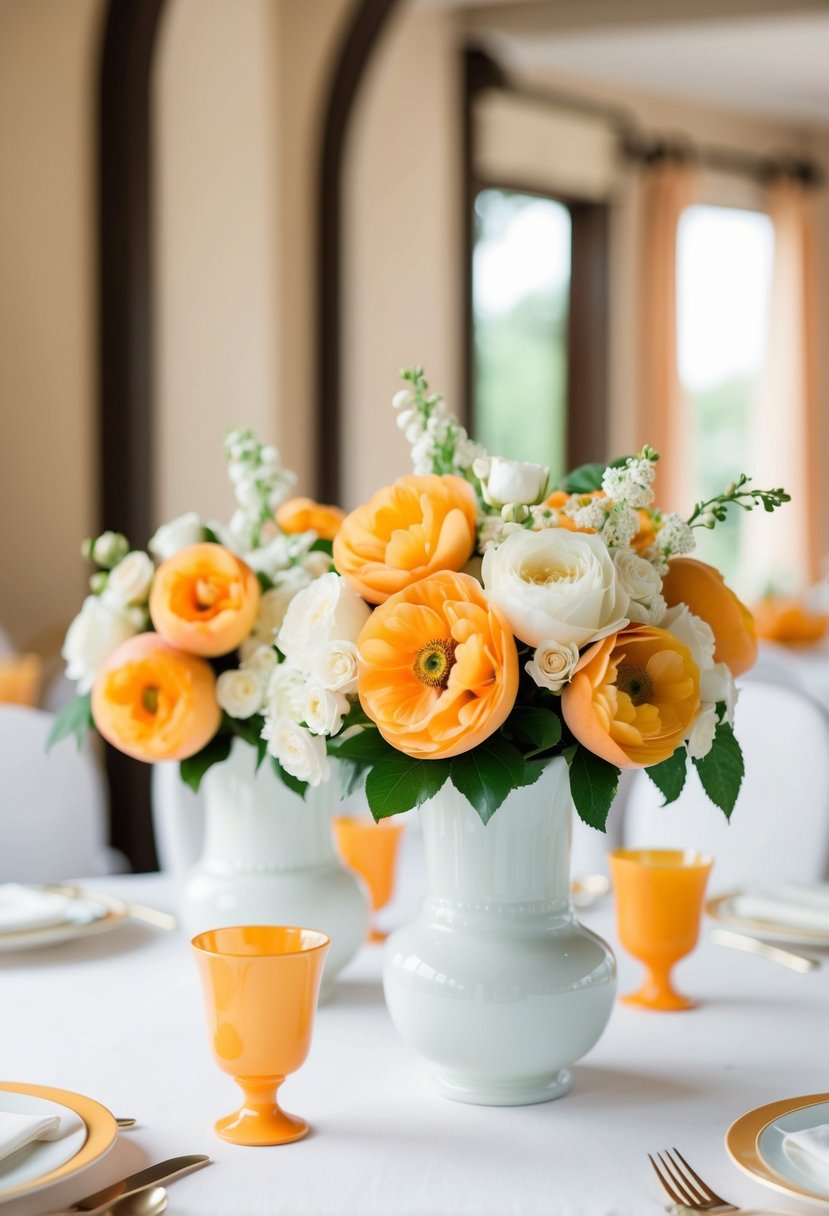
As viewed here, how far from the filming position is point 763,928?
1406 millimetres

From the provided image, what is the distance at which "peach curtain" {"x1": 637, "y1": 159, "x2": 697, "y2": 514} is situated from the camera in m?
6.17

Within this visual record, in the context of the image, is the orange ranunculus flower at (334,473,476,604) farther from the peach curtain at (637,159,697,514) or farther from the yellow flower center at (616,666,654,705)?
the peach curtain at (637,159,697,514)

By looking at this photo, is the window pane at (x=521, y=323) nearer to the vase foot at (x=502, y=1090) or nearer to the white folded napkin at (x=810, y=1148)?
the vase foot at (x=502, y=1090)

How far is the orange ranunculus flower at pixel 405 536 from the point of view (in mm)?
929

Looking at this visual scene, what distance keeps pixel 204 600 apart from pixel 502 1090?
1.50 ft

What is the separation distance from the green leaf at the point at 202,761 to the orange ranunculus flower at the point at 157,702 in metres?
0.03

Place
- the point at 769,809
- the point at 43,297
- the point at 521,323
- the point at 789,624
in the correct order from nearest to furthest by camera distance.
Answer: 1. the point at 769,809
2. the point at 43,297
3. the point at 789,624
4. the point at 521,323

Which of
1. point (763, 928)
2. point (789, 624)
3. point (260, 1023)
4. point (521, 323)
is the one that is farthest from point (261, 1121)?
point (521, 323)

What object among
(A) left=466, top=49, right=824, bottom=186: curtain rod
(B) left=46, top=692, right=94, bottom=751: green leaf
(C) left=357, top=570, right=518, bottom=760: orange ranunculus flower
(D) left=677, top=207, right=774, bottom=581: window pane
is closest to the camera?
(C) left=357, top=570, right=518, bottom=760: orange ranunculus flower

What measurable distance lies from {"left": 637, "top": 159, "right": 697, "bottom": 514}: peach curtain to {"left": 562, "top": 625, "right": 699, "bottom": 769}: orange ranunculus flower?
17.6ft

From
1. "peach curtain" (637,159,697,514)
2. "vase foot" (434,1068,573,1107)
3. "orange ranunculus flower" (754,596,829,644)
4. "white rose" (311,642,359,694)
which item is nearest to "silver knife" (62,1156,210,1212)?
"vase foot" (434,1068,573,1107)

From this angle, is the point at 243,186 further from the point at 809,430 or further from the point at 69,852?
the point at 809,430

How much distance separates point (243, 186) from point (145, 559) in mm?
3293

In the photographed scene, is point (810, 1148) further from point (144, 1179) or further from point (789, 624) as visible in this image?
point (789, 624)
